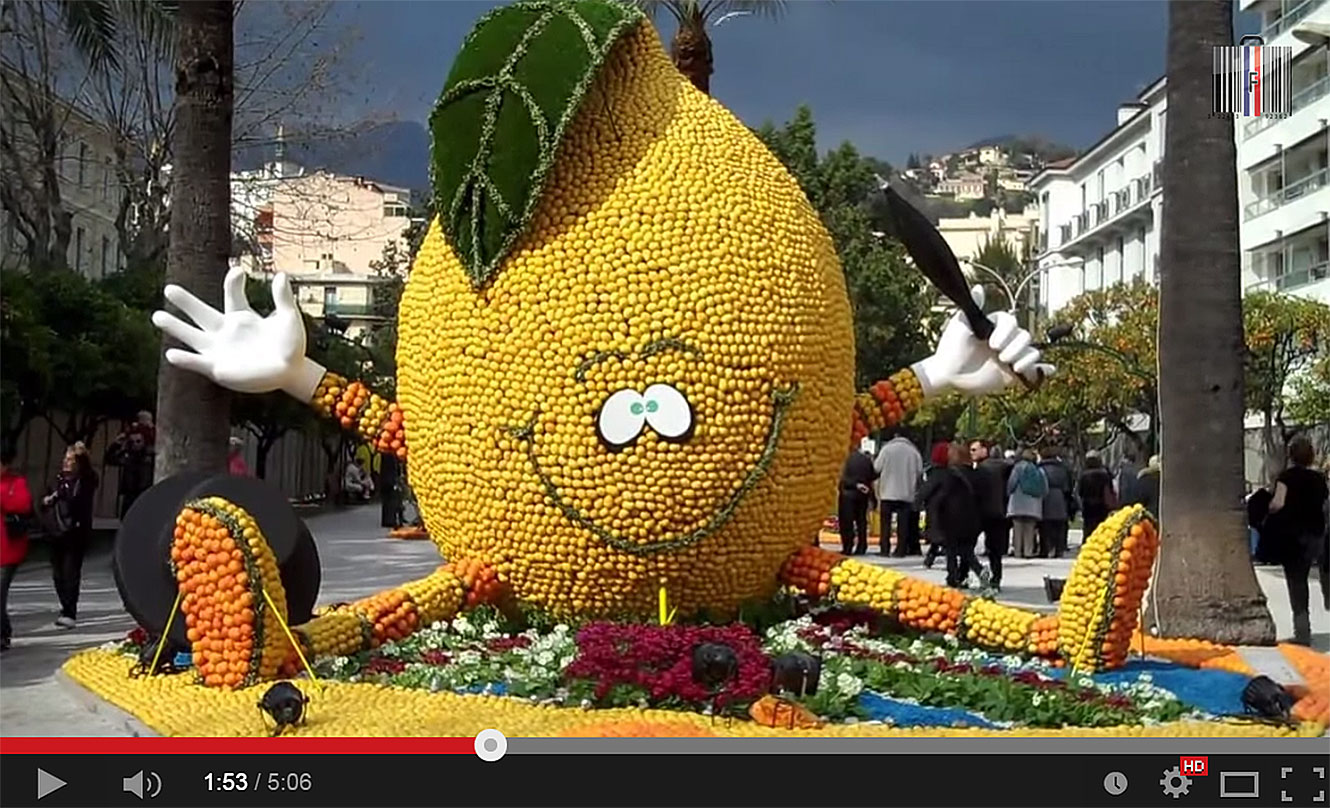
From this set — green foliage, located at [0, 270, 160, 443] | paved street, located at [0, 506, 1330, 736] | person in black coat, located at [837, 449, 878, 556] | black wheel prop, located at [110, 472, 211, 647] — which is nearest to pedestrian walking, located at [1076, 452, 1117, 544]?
paved street, located at [0, 506, 1330, 736]

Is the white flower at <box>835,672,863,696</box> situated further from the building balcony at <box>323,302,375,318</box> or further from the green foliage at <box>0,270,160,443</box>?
the building balcony at <box>323,302,375,318</box>

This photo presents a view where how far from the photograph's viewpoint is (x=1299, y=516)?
9008mm

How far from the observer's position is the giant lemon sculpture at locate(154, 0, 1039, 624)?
6.48 meters

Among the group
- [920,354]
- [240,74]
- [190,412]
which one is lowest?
[190,412]

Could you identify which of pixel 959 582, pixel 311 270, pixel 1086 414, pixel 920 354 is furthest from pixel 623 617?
pixel 311 270

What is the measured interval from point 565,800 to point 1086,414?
26.7 meters

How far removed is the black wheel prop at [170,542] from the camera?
6.61 metres

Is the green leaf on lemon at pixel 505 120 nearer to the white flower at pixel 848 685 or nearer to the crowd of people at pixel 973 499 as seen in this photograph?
the white flower at pixel 848 685

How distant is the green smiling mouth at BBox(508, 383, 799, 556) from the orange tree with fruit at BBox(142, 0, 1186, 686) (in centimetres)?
1

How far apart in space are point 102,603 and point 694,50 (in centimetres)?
638

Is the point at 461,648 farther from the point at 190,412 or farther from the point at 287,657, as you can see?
the point at 190,412

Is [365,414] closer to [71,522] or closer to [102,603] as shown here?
[71,522]

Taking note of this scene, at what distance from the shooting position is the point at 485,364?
6.61 m

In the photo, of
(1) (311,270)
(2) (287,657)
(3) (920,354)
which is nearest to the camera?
(2) (287,657)
